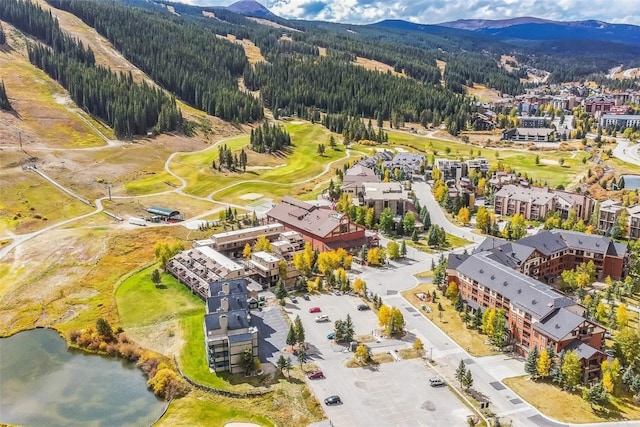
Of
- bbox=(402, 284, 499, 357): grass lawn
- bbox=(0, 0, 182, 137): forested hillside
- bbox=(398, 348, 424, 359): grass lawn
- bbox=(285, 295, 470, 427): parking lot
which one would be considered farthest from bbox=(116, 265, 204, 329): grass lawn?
bbox=(0, 0, 182, 137): forested hillside

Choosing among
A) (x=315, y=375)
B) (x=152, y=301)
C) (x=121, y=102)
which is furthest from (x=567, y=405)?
(x=121, y=102)

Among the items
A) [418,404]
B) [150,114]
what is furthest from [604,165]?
[150,114]

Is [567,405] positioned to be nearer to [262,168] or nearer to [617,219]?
[617,219]

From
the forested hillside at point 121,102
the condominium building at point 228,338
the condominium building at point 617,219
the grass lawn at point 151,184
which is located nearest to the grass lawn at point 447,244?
the condominium building at point 617,219

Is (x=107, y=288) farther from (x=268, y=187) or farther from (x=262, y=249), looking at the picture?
(x=268, y=187)

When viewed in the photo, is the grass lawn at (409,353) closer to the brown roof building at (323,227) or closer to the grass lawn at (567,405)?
the grass lawn at (567,405)

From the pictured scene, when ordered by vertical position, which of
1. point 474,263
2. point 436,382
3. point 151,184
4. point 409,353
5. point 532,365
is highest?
point 474,263

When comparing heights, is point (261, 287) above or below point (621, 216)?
below
